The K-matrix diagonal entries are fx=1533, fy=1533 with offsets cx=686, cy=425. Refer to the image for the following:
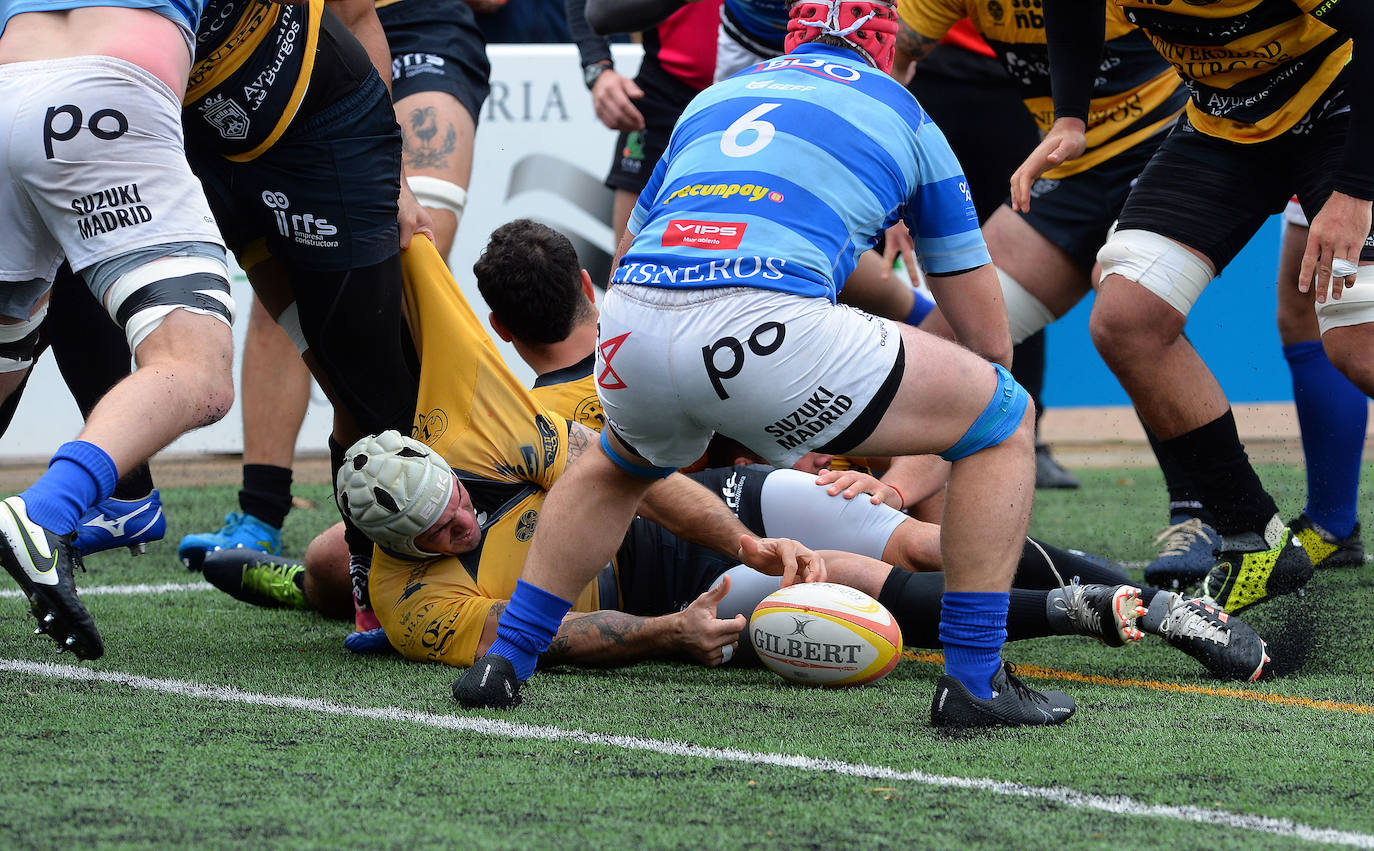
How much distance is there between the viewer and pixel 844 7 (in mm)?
3084

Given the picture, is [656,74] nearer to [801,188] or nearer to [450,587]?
[450,587]

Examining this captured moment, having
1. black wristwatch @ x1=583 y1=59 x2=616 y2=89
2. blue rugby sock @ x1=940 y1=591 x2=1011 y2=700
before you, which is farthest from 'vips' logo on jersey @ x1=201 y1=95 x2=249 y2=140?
black wristwatch @ x1=583 y1=59 x2=616 y2=89

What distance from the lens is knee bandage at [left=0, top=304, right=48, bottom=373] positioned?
3432mm

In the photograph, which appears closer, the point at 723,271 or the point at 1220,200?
the point at 723,271

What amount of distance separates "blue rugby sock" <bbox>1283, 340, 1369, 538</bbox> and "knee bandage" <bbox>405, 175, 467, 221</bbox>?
9.19ft

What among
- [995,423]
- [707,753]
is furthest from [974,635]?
[707,753]

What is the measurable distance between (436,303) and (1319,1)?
228cm

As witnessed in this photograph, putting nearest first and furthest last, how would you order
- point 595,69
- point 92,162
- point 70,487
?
point 70,487 < point 92,162 < point 595,69

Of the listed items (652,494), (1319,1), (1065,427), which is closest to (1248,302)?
(1065,427)

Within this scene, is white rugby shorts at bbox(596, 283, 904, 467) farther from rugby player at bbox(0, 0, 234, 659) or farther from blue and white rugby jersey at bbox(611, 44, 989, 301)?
rugby player at bbox(0, 0, 234, 659)

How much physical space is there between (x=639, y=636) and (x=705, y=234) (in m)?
1.08

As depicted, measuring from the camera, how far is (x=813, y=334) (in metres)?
2.77

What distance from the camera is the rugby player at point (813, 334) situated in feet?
9.16

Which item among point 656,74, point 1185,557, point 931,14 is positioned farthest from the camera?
point 656,74
